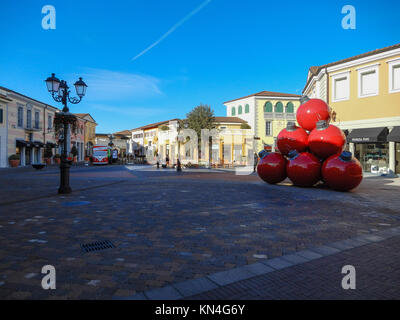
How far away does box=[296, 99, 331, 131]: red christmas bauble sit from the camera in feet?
36.6

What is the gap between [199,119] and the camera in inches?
1160

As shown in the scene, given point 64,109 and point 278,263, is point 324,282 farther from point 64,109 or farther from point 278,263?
point 64,109

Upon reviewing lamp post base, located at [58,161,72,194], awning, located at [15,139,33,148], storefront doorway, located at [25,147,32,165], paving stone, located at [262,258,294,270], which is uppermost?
awning, located at [15,139,33,148]

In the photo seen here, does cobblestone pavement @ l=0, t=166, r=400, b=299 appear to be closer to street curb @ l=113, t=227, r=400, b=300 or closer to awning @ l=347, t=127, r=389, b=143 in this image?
street curb @ l=113, t=227, r=400, b=300

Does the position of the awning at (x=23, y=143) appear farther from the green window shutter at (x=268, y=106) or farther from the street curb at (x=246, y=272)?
the street curb at (x=246, y=272)

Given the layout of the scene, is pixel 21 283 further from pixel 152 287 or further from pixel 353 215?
pixel 353 215

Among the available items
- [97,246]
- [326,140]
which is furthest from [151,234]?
[326,140]

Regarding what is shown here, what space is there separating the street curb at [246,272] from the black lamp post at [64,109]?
8.09m

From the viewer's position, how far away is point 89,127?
56250 mm

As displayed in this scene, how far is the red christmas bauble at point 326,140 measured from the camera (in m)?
10.3

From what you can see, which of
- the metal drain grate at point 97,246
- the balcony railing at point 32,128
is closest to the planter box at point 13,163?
the balcony railing at point 32,128

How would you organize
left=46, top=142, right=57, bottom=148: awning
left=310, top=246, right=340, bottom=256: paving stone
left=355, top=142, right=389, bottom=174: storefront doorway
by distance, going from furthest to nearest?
left=46, top=142, right=57, bottom=148: awning
left=355, top=142, right=389, bottom=174: storefront doorway
left=310, top=246, right=340, bottom=256: paving stone

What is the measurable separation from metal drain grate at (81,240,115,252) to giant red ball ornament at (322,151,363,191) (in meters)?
8.53

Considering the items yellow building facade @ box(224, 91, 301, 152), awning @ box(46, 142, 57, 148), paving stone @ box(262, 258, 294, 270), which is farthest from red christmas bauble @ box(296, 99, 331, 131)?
awning @ box(46, 142, 57, 148)
